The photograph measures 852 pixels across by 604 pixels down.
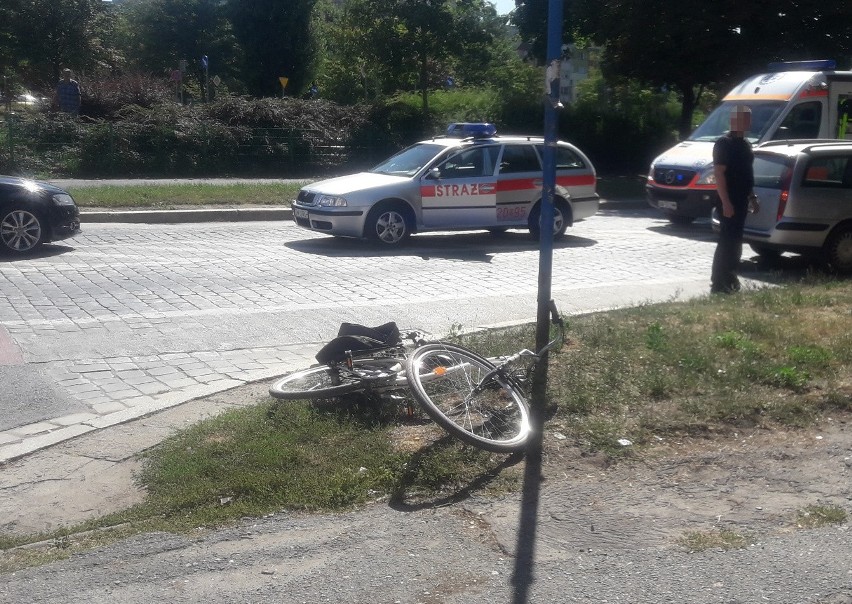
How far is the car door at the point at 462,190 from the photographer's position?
49.5 feet

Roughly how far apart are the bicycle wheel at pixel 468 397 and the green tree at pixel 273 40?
36945mm

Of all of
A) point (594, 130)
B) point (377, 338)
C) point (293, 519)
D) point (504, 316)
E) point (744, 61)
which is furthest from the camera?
point (594, 130)

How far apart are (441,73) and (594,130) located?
23.7ft

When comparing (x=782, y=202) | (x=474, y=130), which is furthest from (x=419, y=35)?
(x=782, y=202)

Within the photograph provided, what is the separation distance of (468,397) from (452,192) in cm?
947

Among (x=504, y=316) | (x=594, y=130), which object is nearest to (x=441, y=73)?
(x=594, y=130)

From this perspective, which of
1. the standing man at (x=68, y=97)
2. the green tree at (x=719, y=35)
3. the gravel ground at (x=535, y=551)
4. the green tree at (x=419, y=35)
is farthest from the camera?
the green tree at (x=419, y=35)

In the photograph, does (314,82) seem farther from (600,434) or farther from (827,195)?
(600,434)

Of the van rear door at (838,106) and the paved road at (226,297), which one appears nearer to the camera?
the paved road at (226,297)

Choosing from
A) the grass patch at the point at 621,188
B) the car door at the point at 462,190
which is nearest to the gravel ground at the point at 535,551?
the car door at the point at 462,190

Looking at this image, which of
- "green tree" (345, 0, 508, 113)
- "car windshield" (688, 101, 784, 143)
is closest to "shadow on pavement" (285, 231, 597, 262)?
"car windshield" (688, 101, 784, 143)

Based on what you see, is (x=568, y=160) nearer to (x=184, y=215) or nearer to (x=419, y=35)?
(x=184, y=215)

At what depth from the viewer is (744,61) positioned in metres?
26.3

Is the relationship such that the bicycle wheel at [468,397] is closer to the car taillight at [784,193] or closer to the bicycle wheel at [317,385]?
the bicycle wheel at [317,385]
